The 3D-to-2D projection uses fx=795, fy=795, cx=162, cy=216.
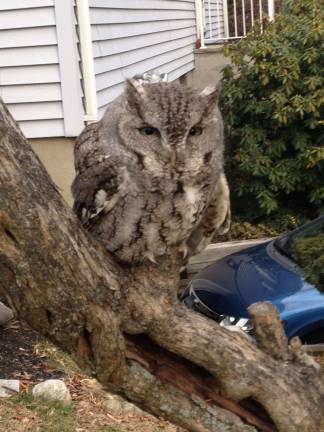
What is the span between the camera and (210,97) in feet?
10.2

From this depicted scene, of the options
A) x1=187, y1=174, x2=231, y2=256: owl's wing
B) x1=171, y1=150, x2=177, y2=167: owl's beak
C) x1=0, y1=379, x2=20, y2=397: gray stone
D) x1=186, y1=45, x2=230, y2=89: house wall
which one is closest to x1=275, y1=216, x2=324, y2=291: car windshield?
x1=187, y1=174, x2=231, y2=256: owl's wing

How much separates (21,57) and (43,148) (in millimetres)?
878

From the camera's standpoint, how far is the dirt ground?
4910 mm

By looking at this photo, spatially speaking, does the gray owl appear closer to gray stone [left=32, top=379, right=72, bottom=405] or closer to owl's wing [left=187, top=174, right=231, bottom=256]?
owl's wing [left=187, top=174, right=231, bottom=256]

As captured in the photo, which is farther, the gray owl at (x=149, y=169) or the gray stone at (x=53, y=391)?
the gray stone at (x=53, y=391)

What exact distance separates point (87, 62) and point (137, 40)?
2671 mm

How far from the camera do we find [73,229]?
268 cm

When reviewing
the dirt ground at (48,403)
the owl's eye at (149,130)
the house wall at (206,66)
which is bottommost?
the dirt ground at (48,403)

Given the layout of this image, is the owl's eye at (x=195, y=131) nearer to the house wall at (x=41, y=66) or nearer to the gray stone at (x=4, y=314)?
the gray stone at (x=4, y=314)

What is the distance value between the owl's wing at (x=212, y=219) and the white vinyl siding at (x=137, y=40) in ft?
10.5

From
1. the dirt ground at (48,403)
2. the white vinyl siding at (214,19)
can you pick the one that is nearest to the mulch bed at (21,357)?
the dirt ground at (48,403)

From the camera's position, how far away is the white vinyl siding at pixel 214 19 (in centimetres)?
1616

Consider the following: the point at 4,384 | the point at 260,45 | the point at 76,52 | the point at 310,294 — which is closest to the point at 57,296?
the point at 4,384

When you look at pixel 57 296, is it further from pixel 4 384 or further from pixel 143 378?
pixel 4 384
